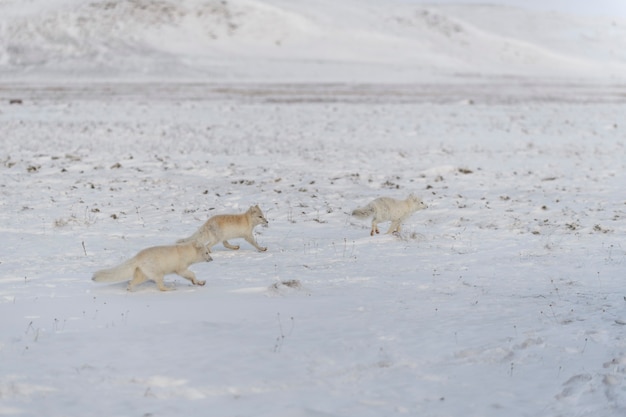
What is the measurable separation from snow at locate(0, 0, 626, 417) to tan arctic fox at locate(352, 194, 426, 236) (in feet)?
1.13

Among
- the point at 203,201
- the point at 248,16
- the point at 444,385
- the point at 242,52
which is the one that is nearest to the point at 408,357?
the point at 444,385

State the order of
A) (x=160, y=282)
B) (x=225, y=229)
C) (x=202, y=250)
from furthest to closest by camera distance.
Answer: (x=225, y=229) < (x=202, y=250) < (x=160, y=282)

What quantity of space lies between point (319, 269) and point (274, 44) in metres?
107

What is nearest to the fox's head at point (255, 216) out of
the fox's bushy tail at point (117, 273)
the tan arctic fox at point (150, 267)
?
the tan arctic fox at point (150, 267)

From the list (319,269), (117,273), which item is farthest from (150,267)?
(319,269)

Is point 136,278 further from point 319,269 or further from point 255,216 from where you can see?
point 255,216

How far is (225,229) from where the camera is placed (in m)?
11.3

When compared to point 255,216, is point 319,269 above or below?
below

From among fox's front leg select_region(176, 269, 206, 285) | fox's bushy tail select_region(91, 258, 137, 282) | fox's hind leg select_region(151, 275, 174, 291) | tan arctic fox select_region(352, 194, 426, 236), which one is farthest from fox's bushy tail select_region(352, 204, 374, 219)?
fox's bushy tail select_region(91, 258, 137, 282)

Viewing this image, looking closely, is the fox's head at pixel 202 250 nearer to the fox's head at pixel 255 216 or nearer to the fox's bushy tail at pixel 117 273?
the fox's bushy tail at pixel 117 273

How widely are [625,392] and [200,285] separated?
543 centimetres

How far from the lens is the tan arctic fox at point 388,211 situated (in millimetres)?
12608

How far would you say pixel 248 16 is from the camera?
125312 mm

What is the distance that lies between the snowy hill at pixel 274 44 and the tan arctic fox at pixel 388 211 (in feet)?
228
